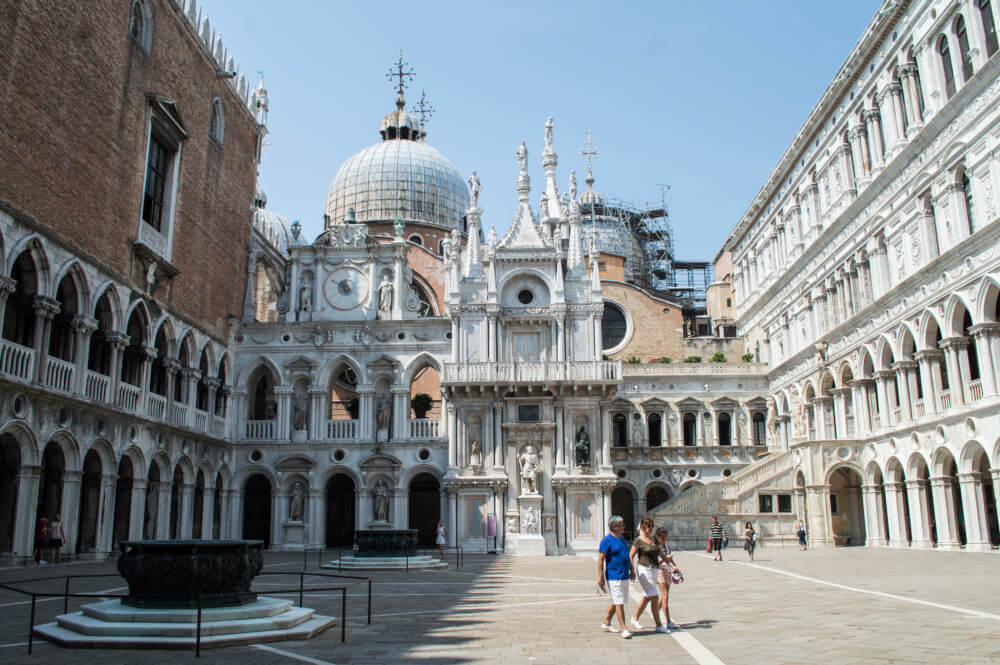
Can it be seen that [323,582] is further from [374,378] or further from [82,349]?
[374,378]

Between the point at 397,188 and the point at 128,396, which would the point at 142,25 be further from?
the point at 397,188

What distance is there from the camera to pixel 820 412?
3678 centimetres

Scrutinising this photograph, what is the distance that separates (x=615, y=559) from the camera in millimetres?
10820

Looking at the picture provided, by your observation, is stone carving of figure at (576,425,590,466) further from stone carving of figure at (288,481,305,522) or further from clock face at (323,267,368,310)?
clock face at (323,267,368,310)

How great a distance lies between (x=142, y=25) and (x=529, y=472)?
20.6m

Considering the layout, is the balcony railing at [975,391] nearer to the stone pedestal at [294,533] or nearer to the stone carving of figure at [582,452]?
the stone carving of figure at [582,452]

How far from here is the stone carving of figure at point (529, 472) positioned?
110 feet

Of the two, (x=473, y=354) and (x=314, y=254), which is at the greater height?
(x=314, y=254)

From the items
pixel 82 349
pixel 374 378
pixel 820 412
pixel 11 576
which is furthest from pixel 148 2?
pixel 820 412

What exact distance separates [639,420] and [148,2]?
27935 millimetres

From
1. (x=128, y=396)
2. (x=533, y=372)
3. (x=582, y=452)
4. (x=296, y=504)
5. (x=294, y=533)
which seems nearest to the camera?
(x=128, y=396)

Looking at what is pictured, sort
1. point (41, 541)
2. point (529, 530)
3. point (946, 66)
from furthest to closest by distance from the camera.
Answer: point (529, 530) → point (946, 66) → point (41, 541)

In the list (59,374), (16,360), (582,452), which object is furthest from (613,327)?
(16,360)

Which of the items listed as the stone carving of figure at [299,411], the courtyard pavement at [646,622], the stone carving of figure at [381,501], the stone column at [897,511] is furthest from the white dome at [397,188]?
→ the courtyard pavement at [646,622]
